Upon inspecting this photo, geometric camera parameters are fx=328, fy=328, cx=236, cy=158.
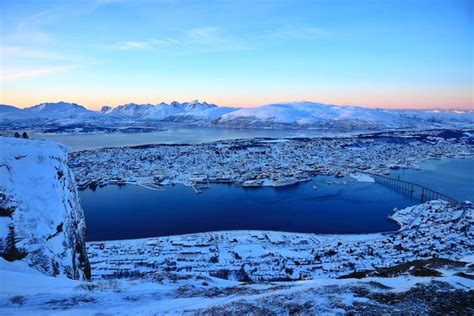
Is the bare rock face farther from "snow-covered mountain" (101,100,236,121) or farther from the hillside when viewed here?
"snow-covered mountain" (101,100,236,121)

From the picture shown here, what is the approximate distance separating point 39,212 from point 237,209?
14380mm

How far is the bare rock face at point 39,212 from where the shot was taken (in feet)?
18.8

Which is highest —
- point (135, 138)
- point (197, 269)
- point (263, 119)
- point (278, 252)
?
point (263, 119)

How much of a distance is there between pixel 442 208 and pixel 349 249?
8.16 metres

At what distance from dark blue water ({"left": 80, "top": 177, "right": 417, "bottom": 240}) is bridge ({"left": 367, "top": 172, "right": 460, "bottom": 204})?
3.34ft

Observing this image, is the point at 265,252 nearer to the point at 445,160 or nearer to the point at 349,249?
the point at 349,249

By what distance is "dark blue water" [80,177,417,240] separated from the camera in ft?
55.9

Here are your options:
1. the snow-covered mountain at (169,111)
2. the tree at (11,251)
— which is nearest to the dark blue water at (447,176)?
the tree at (11,251)

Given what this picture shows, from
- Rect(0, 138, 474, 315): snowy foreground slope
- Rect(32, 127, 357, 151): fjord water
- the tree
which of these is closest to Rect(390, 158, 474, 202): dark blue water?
Rect(0, 138, 474, 315): snowy foreground slope

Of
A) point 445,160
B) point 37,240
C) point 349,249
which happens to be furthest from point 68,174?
point 445,160

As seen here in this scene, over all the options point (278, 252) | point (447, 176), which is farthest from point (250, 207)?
point (447, 176)

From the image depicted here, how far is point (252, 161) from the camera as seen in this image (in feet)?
119

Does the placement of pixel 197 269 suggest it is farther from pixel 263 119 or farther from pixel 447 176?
pixel 263 119

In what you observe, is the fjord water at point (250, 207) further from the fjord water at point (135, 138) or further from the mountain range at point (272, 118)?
the mountain range at point (272, 118)
